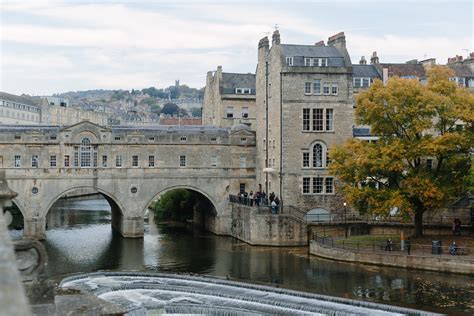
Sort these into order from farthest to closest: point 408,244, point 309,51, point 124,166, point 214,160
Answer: point 214,160 → point 309,51 → point 124,166 → point 408,244

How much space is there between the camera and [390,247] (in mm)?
40156

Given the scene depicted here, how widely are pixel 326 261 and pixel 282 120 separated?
534 inches

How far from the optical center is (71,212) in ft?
237

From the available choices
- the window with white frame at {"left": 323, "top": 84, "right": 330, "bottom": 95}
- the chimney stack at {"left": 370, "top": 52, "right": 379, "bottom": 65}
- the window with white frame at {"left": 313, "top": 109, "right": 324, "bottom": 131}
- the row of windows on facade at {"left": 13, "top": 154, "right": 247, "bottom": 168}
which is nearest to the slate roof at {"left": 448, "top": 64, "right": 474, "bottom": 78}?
the chimney stack at {"left": 370, "top": 52, "right": 379, "bottom": 65}

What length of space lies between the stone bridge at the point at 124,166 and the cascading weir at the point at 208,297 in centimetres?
1824

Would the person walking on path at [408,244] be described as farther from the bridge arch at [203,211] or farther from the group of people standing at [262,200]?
the bridge arch at [203,211]

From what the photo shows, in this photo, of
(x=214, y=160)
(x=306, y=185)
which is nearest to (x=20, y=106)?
(x=214, y=160)

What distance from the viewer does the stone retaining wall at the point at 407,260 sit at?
118ft

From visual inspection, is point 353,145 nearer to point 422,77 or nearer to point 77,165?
point 77,165

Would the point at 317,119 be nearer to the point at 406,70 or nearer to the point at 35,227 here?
the point at 406,70

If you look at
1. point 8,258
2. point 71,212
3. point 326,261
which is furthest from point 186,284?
point 71,212

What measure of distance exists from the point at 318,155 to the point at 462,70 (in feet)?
84.5

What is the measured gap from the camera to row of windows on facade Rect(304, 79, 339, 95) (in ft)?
167

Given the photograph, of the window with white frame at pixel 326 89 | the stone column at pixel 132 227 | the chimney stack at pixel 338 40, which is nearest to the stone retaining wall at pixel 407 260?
the window with white frame at pixel 326 89
